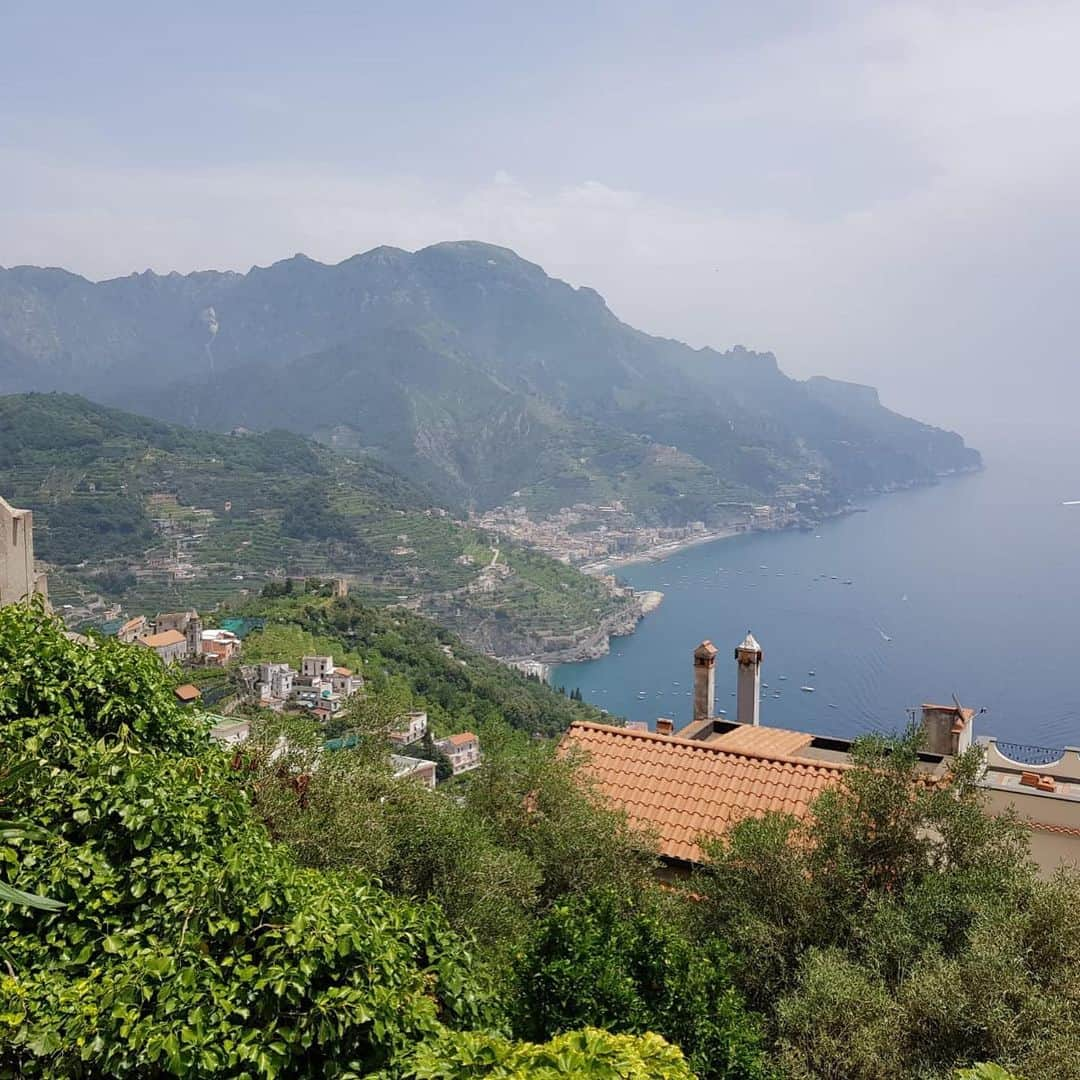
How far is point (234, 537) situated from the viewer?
9025 centimetres

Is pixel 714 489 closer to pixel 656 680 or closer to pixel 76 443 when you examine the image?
pixel 656 680

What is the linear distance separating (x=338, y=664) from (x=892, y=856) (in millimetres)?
40075

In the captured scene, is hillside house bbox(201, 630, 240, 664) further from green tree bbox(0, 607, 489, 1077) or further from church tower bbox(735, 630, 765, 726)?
green tree bbox(0, 607, 489, 1077)

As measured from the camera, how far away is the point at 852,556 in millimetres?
114250

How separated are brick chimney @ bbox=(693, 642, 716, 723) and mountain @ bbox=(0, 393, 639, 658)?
62.4 meters

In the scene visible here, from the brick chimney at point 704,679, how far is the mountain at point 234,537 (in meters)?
62.4

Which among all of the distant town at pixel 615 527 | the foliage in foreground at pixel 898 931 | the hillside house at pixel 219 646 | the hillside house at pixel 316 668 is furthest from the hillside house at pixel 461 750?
the distant town at pixel 615 527

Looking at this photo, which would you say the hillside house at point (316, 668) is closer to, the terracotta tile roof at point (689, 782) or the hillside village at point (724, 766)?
the hillside village at point (724, 766)

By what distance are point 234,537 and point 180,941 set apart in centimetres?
9155

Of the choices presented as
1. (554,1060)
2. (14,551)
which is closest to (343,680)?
(14,551)

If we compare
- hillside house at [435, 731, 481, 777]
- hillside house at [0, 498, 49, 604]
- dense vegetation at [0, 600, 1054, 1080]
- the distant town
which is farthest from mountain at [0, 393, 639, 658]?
dense vegetation at [0, 600, 1054, 1080]

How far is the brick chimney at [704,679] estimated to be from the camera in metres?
12.0

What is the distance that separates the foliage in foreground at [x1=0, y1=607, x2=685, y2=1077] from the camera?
3340 mm

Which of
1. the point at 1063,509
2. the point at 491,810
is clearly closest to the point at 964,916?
the point at 491,810
